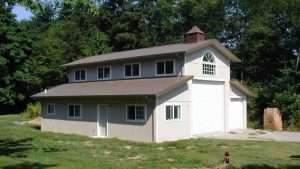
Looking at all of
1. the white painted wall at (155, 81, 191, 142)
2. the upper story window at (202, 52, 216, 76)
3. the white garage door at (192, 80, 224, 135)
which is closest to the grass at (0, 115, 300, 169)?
the white painted wall at (155, 81, 191, 142)

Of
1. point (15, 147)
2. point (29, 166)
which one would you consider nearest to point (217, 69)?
point (15, 147)

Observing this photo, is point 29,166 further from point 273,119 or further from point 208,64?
point 273,119

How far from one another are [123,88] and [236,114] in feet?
33.1

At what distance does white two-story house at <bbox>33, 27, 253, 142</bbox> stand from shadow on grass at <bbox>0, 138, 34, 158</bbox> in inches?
211

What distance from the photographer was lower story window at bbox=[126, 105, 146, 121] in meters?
24.8

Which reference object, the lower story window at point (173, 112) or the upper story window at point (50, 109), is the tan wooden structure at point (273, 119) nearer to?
the lower story window at point (173, 112)

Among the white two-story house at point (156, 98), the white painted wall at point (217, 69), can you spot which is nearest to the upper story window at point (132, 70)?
the white two-story house at point (156, 98)

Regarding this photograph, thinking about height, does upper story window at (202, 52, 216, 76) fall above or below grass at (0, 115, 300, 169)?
above

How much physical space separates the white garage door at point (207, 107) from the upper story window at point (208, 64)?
0.70 metres

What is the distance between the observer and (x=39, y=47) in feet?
186

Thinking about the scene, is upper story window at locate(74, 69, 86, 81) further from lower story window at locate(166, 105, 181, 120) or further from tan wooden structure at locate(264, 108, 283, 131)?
tan wooden structure at locate(264, 108, 283, 131)

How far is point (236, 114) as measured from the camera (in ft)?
106

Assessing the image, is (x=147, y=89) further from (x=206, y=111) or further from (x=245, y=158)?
(x=245, y=158)

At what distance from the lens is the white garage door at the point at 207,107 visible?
2741 cm
